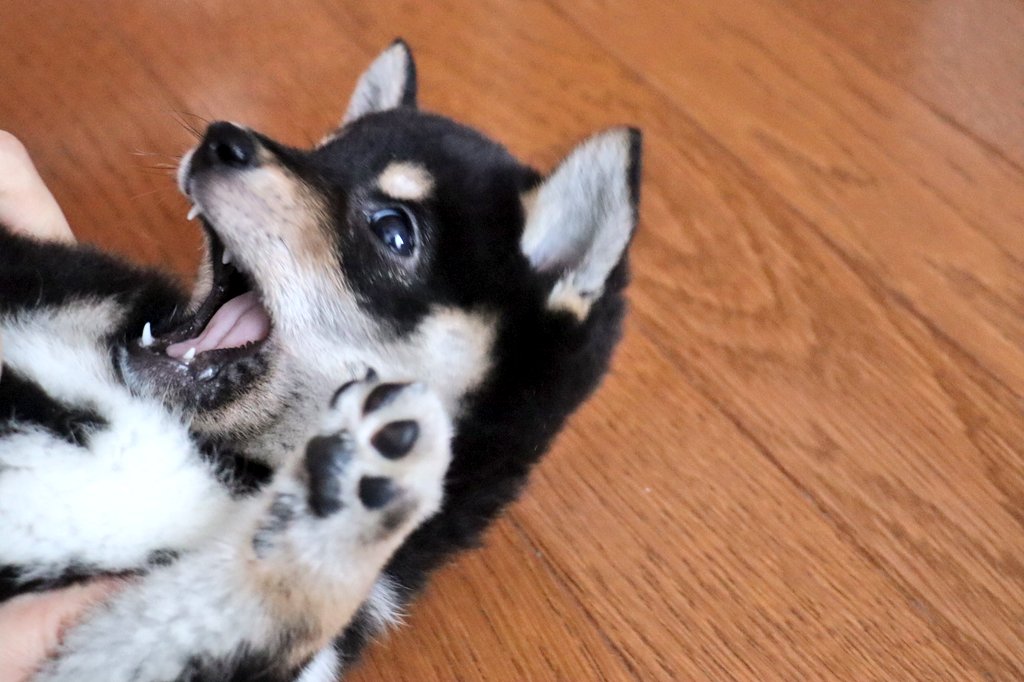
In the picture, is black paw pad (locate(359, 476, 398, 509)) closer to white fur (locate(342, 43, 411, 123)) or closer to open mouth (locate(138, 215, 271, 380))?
open mouth (locate(138, 215, 271, 380))

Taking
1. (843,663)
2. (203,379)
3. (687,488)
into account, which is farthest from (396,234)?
(843,663)

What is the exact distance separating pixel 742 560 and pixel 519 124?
115 centimetres

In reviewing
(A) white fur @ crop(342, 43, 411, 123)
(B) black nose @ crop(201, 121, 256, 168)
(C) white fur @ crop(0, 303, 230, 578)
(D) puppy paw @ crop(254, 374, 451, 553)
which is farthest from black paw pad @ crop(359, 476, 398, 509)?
(A) white fur @ crop(342, 43, 411, 123)

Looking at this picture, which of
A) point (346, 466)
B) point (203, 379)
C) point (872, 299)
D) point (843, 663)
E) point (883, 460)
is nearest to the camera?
point (346, 466)

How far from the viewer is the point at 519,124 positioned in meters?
2.00

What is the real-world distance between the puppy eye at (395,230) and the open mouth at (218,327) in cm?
18

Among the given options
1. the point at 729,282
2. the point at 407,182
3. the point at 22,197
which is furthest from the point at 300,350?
the point at 729,282

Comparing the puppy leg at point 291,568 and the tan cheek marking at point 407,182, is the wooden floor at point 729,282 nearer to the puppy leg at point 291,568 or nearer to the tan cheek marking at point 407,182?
the puppy leg at point 291,568

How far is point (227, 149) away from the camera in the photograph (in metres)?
1.05

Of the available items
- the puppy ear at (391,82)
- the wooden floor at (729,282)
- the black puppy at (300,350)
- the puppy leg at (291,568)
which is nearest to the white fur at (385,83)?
the puppy ear at (391,82)

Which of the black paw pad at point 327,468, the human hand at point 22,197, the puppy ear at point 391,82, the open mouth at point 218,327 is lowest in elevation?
the human hand at point 22,197

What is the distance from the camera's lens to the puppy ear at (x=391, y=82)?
1.37 metres

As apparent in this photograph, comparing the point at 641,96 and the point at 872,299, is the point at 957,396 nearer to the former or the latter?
the point at 872,299

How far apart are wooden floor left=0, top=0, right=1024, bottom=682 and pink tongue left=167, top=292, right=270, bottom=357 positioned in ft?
1.63
